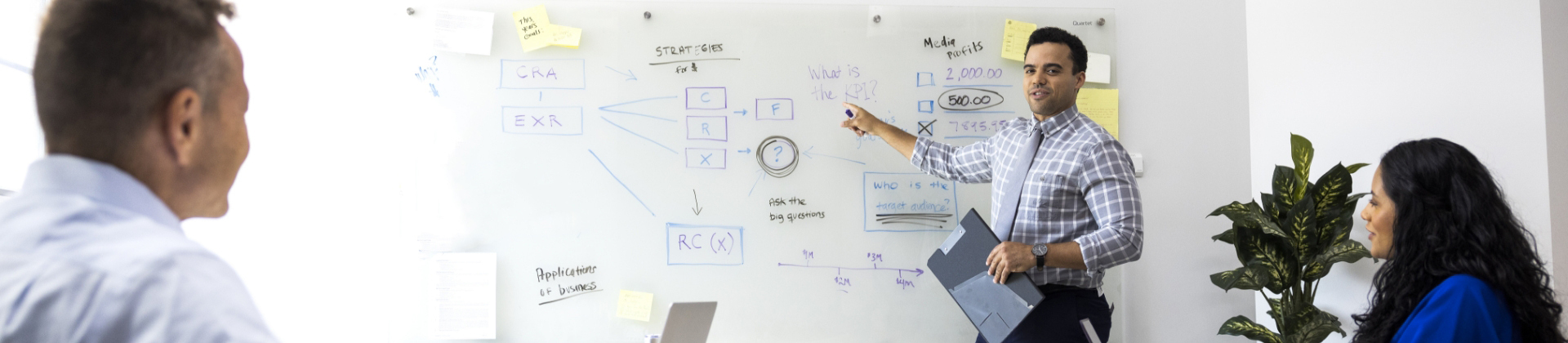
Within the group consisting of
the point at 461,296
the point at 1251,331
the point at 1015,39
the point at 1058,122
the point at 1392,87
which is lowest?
the point at 1251,331

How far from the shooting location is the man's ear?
0.57 meters

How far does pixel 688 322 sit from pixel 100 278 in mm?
1066

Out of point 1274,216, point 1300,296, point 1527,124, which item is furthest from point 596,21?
point 1527,124

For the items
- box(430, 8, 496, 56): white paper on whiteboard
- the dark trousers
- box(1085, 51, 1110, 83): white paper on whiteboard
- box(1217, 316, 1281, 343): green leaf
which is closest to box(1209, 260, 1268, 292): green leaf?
box(1217, 316, 1281, 343): green leaf

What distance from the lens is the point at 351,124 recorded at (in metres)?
2.25

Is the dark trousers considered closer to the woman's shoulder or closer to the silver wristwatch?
the silver wristwatch

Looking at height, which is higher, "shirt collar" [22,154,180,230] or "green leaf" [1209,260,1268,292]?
"shirt collar" [22,154,180,230]

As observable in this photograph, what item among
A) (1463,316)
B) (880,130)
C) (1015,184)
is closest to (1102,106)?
(1015,184)

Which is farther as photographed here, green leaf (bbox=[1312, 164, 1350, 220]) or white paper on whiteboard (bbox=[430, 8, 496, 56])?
white paper on whiteboard (bbox=[430, 8, 496, 56])

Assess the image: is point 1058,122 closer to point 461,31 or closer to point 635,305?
point 635,305

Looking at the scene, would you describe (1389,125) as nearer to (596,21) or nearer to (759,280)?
(759,280)

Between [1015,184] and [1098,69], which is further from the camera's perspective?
[1098,69]

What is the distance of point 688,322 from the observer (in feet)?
4.88

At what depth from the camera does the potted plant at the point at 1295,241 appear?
2023 mm
